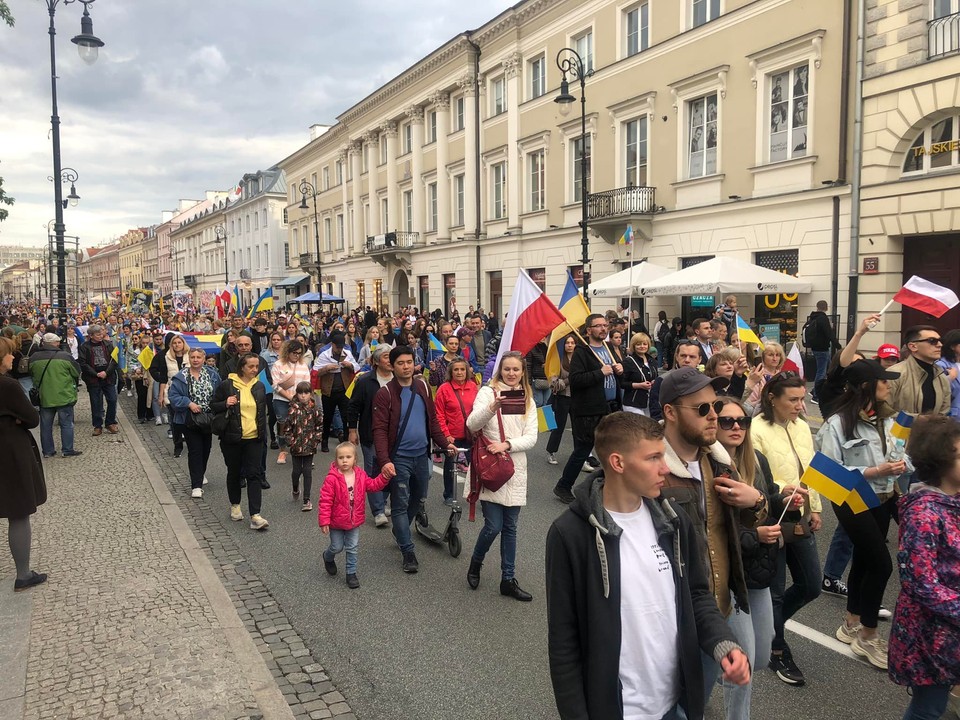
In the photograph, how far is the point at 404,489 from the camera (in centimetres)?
584

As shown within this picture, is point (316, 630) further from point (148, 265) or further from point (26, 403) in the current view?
point (148, 265)

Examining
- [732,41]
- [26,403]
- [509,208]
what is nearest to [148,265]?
[509,208]

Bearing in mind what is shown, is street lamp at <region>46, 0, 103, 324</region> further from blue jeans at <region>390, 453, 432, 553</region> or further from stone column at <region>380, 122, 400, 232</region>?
stone column at <region>380, 122, 400, 232</region>

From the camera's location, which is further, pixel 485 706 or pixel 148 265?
pixel 148 265

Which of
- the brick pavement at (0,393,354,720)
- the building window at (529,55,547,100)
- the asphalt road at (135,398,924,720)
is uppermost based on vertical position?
the building window at (529,55,547,100)

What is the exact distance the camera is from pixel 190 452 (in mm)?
8102

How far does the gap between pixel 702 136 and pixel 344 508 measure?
18.6 meters

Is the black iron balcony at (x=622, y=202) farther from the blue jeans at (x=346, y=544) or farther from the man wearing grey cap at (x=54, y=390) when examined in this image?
the blue jeans at (x=346, y=544)

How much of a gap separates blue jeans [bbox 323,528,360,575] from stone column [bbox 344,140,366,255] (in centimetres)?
4018

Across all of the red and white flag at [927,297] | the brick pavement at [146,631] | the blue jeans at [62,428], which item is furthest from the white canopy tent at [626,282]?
the brick pavement at [146,631]

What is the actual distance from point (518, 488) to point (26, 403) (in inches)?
147

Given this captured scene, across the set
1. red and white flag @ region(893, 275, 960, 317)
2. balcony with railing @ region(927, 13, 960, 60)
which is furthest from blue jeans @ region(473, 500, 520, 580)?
balcony with railing @ region(927, 13, 960, 60)

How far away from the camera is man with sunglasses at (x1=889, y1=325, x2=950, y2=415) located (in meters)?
5.65

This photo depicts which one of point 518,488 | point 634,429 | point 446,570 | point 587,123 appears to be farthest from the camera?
point 587,123
